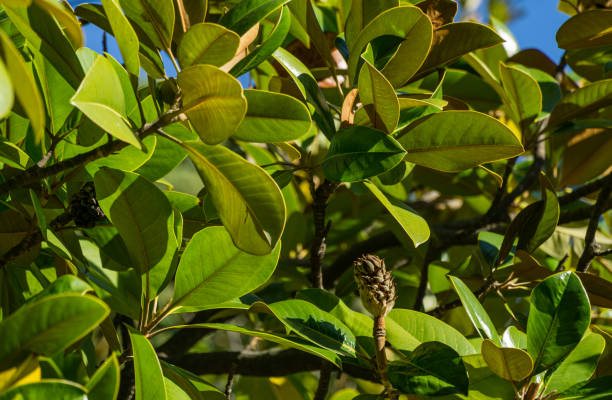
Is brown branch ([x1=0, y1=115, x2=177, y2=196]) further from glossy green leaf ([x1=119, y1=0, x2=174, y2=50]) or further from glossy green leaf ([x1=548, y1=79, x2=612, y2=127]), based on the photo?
glossy green leaf ([x1=548, y1=79, x2=612, y2=127])

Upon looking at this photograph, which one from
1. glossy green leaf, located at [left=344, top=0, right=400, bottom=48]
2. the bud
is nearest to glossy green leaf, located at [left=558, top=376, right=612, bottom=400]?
the bud

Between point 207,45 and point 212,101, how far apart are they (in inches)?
3.8

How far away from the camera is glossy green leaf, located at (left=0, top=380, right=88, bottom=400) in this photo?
0.60 metres

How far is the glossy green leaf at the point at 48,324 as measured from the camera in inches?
23.5

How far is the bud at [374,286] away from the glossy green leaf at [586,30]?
68 cm

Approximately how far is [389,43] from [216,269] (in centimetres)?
42

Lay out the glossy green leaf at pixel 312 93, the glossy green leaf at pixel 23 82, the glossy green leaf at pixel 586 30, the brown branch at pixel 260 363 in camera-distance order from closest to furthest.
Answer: the glossy green leaf at pixel 23 82, the glossy green leaf at pixel 312 93, the glossy green leaf at pixel 586 30, the brown branch at pixel 260 363

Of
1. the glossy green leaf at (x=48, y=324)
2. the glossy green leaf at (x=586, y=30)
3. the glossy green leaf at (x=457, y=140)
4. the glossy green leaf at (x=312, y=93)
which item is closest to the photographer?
the glossy green leaf at (x=48, y=324)

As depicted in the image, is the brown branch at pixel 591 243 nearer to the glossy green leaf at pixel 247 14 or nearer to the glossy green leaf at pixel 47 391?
the glossy green leaf at pixel 247 14

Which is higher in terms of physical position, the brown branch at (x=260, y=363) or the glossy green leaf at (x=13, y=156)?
the glossy green leaf at (x=13, y=156)

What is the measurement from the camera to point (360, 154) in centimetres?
89

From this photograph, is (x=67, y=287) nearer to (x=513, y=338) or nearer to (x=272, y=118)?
(x=272, y=118)

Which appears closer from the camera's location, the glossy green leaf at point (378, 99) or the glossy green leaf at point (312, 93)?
the glossy green leaf at point (378, 99)

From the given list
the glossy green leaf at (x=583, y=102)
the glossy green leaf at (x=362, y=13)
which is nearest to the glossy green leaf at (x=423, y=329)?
the glossy green leaf at (x=362, y=13)
